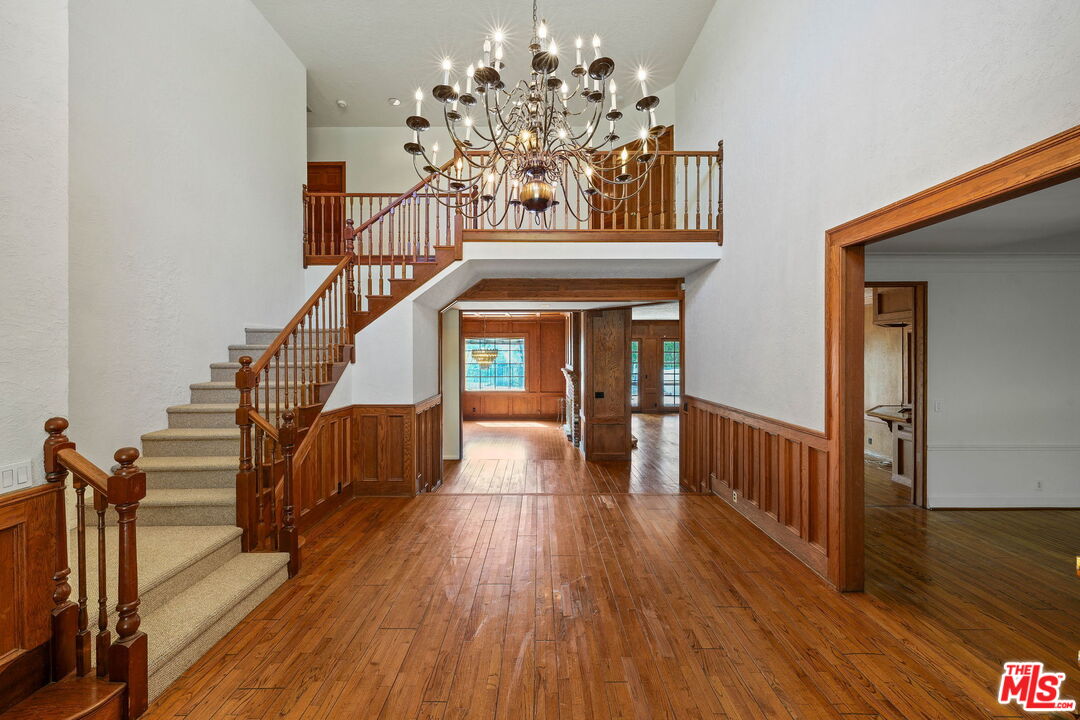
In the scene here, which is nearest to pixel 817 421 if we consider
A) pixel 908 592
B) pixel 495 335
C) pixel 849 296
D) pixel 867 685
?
pixel 849 296

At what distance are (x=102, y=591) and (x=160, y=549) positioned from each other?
92 cm

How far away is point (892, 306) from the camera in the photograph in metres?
6.13

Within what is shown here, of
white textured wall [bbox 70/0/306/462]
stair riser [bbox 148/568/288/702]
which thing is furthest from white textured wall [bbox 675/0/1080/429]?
white textured wall [bbox 70/0/306/462]

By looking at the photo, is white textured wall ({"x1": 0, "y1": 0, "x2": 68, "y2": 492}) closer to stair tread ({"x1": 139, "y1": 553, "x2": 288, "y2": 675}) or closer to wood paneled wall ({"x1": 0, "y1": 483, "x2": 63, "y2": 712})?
wood paneled wall ({"x1": 0, "y1": 483, "x2": 63, "y2": 712})

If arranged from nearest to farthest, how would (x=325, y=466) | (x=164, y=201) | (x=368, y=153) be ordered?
(x=164, y=201) → (x=325, y=466) → (x=368, y=153)

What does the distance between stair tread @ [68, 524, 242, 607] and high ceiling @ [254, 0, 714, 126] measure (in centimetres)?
537

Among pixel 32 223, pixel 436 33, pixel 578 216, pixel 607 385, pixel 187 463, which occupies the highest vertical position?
pixel 436 33

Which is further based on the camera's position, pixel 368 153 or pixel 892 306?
pixel 368 153

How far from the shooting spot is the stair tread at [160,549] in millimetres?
2480

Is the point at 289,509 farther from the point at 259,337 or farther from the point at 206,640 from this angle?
the point at 259,337

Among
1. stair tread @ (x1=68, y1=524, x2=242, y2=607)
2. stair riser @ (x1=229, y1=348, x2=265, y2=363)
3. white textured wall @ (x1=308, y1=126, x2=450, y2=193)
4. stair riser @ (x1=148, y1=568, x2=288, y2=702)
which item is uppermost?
white textured wall @ (x1=308, y1=126, x2=450, y2=193)

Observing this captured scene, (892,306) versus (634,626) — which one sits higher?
(892,306)

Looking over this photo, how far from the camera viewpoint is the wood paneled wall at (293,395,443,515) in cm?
480

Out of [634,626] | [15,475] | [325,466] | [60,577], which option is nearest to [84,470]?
[15,475]
